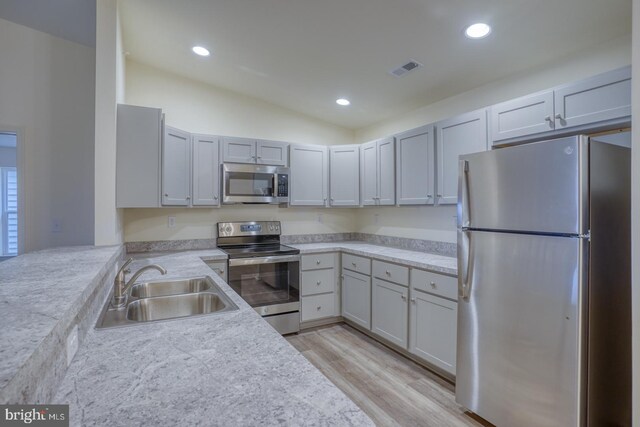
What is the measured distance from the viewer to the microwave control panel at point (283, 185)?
3.53 meters

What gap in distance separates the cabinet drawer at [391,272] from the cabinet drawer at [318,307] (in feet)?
2.32

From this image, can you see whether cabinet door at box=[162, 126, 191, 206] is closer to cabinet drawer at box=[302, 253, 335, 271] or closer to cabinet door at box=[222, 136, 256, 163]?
cabinet door at box=[222, 136, 256, 163]

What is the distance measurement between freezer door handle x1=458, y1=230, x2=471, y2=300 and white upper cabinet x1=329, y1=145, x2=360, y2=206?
6.02 ft

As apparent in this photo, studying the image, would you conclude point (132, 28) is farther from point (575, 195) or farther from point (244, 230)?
point (575, 195)

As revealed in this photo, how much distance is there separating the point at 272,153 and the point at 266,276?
1358 mm

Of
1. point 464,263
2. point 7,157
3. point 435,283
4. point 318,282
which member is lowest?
point 318,282

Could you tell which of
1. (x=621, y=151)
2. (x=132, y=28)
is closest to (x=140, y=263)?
(x=132, y=28)

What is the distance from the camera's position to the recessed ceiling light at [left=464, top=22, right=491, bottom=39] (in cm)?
201

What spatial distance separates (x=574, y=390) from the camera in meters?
1.53

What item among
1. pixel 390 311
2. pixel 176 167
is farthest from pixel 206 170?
pixel 390 311

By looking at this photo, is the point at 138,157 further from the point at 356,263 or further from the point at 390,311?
the point at 390,311

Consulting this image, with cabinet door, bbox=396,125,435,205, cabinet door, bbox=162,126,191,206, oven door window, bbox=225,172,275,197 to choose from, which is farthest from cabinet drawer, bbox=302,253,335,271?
cabinet door, bbox=162,126,191,206

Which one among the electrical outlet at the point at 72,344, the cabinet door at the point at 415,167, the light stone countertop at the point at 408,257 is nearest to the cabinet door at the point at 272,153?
the light stone countertop at the point at 408,257

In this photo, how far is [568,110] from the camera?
1943mm
